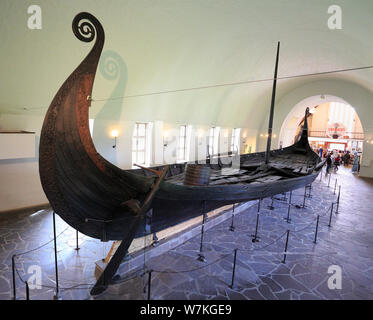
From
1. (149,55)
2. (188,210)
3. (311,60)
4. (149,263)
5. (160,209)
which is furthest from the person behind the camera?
(311,60)

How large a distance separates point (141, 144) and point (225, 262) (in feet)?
22.9

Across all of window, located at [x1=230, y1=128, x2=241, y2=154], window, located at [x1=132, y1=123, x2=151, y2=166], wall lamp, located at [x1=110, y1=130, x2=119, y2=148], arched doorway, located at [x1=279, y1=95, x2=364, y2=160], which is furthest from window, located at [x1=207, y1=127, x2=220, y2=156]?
arched doorway, located at [x1=279, y1=95, x2=364, y2=160]

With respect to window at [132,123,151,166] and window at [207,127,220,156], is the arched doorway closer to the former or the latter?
window at [207,127,220,156]

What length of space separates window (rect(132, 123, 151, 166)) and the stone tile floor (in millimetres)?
4478

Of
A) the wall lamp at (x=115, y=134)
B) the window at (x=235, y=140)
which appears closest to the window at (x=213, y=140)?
the window at (x=235, y=140)

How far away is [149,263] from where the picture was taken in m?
4.25

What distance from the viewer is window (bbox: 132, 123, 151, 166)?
32.9 feet

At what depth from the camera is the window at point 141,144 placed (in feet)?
32.9

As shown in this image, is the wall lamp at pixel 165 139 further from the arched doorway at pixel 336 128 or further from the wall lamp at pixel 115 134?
the arched doorway at pixel 336 128

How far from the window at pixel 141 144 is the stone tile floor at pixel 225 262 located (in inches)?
176

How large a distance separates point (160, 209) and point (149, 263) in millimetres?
1159

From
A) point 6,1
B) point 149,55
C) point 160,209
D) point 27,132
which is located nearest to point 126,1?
point 149,55

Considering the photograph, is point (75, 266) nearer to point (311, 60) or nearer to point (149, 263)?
point (149, 263)

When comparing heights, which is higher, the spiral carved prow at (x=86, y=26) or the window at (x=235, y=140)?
the spiral carved prow at (x=86, y=26)
